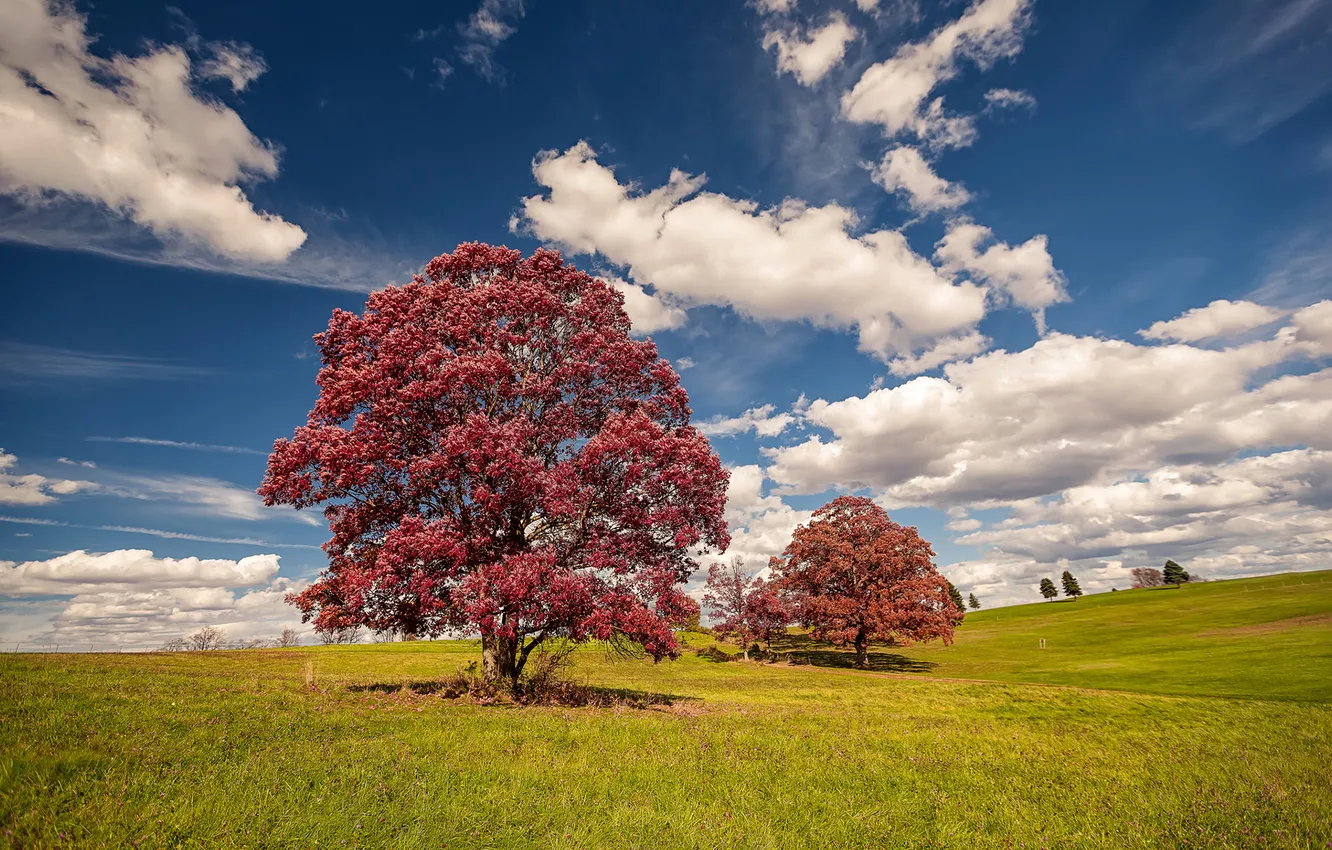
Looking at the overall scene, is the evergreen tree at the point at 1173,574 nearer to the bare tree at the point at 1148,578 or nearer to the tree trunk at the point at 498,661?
the bare tree at the point at 1148,578

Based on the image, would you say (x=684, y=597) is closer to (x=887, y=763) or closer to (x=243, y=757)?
(x=887, y=763)

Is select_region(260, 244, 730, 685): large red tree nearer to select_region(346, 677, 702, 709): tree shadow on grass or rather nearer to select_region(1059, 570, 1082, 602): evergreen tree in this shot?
select_region(346, 677, 702, 709): tree shadow on grass

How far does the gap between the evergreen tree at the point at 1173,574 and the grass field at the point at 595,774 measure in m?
192

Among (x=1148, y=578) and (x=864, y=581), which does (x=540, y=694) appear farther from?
(x=1148, y=578)

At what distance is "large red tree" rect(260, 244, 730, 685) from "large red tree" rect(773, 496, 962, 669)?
3839cm

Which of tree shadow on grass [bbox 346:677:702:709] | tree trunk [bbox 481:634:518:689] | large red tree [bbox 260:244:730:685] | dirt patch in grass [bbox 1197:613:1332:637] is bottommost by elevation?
dirt patch in grass [bbox 1197:613:1332:637]

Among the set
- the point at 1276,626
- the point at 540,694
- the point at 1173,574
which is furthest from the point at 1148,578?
the point at 540,694

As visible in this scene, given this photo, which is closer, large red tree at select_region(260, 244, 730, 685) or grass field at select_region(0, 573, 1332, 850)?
grass field at select_region(0, 573, 1332, 850)

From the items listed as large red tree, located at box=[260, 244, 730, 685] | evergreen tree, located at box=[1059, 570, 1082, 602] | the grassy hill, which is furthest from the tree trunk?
evergreen tree, located at box=[1059, 570, 1082, 602]

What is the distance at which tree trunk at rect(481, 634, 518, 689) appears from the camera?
22.4 m

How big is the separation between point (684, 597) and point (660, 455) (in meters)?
5.27

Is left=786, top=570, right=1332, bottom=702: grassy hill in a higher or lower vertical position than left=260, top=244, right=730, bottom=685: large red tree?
lower

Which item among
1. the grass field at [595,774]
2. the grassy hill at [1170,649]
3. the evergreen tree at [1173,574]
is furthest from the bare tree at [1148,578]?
the grass field at [595,774]

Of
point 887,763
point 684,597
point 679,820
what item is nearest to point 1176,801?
point 887,763
